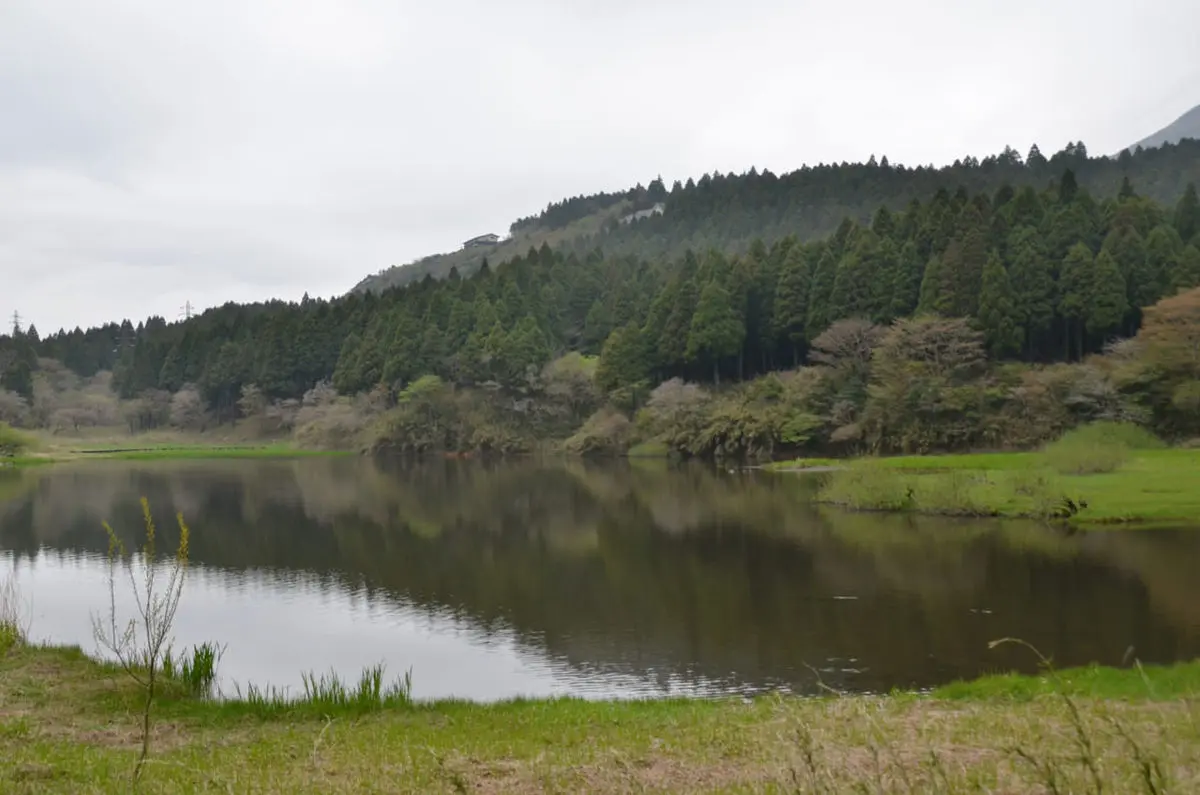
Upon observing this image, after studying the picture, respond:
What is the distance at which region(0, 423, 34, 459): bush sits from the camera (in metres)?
77.9

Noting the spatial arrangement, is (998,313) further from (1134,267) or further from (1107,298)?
(1134,267)

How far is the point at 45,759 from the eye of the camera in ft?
28.6

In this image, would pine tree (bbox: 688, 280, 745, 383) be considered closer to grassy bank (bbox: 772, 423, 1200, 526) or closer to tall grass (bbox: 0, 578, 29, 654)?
grassy bank (bbox: 772, 423, 1200, 526)

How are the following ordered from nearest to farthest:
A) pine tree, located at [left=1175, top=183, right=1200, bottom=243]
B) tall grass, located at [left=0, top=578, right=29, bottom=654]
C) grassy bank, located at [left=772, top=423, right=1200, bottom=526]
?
tall grass, located at [left=0, top=578, right=29, bottom=654] → grassy bank, located at [left=772, top=423, right=1200, bottom=526] → pine tree, located at [left=1175, top=183, right=1200, bottom=243]

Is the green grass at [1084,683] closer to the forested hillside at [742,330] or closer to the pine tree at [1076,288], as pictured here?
the forested hillside at [742,330]

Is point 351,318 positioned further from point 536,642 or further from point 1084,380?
point 536,642

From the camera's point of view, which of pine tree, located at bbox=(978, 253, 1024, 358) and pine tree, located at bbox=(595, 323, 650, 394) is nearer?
pine tree, located at bbox=(978, 253, 1024, 358)

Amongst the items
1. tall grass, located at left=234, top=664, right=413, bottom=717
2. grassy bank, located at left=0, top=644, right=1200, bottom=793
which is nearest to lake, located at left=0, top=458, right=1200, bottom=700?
tall grass, located at left=234, top=664, right=413, bottom=717

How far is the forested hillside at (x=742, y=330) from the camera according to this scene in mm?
60406

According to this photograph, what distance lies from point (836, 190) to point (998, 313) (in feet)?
298

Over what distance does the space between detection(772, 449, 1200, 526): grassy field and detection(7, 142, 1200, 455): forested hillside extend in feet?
48.5

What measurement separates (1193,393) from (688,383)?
39.4 metres

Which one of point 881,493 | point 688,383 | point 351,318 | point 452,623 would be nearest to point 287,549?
point 452,623

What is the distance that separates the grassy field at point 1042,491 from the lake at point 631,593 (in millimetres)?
1707
